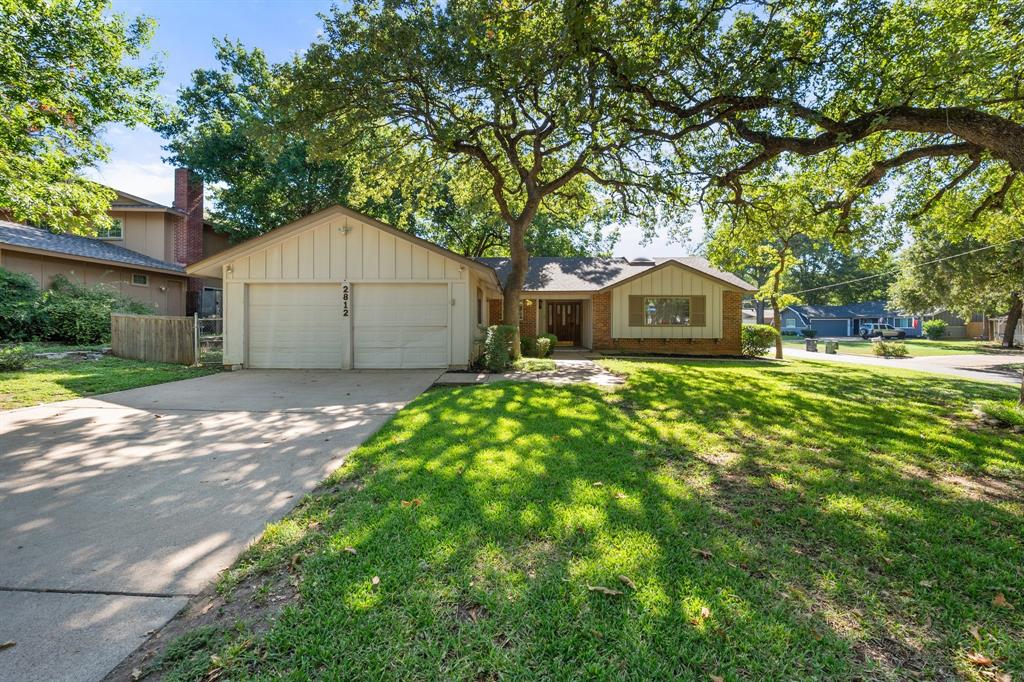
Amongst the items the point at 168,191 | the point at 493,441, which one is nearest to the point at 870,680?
the point at 493,441

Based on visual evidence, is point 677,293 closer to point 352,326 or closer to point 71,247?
point 352,326

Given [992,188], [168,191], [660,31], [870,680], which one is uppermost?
[168,191]

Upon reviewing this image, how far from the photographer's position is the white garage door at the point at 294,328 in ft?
35.6

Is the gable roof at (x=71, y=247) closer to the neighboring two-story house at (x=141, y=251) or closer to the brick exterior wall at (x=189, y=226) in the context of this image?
the neighboring two-story house at (x=141, y=251)

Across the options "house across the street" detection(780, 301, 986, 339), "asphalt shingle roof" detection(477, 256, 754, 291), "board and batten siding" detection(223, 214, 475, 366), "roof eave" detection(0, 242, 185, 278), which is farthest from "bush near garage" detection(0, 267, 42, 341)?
"house across the street" detection(780, 301, 986, 339)

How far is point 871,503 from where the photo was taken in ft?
10.9

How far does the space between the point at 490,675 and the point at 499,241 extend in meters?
24.4

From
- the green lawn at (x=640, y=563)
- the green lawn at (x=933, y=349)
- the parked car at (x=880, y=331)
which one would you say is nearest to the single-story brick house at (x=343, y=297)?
the green lawn at (x=640, y=563)

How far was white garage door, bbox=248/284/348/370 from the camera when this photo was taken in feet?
35.6

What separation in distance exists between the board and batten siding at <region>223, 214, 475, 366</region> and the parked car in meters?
44.2

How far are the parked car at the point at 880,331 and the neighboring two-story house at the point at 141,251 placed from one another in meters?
50.6

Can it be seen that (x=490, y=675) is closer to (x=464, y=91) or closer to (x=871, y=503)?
(x=871, y=503)

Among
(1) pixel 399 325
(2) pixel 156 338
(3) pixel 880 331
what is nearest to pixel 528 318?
(1) pixel 399 325

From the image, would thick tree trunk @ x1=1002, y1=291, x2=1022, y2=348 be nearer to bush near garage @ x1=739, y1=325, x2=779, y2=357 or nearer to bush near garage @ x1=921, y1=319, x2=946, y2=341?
bush near garage @ x1=921, y1=319, x2=946, y2=341
